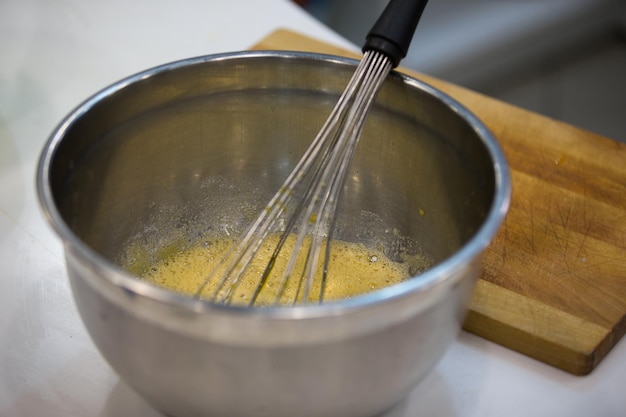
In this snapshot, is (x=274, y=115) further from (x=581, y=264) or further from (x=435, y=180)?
(x=581, y=264)

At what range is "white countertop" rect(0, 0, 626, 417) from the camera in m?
0.52

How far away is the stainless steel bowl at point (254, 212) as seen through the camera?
376 mm

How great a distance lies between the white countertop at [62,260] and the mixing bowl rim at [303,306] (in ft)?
0.41

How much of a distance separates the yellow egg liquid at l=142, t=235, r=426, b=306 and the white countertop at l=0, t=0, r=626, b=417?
0.08m

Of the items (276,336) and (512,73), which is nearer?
(276,336)

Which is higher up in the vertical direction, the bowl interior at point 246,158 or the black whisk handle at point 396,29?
the black whisk handle at point 396,29

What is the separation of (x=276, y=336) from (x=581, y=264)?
13.1 inches

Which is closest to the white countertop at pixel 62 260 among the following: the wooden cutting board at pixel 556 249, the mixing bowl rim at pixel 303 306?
the wooden cutting board at pixel 556 249

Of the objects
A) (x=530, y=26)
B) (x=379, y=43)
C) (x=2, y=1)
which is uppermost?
(x=379, y=43)

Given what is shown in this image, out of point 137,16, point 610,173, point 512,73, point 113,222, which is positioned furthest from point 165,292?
point 512,73

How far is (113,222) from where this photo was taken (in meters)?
0.58

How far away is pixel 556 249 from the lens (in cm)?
62

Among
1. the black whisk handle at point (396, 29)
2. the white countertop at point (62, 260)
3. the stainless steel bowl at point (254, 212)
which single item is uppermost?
the black whisk handle at point (396, 29)

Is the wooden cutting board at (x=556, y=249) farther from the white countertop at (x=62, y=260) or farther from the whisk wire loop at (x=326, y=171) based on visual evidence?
the whisk wire loop at (x=326, y=171)
